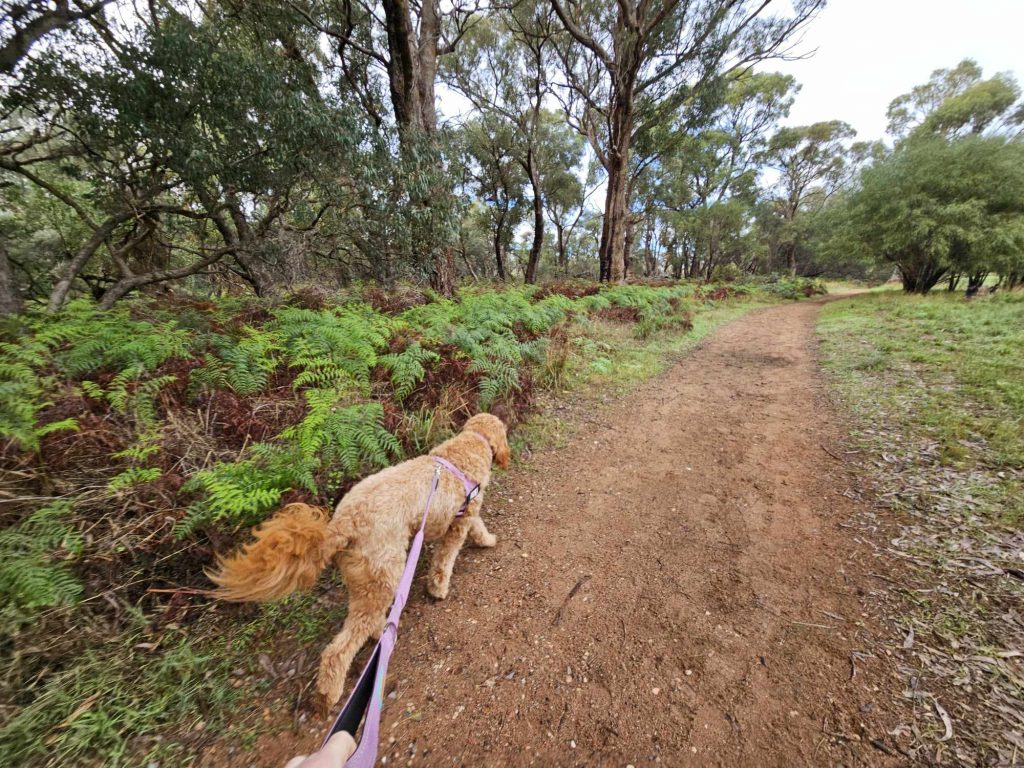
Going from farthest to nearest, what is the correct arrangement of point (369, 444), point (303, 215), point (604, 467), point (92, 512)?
point (303, 215), point (604, 467), point (369, 444), point (92, 512)

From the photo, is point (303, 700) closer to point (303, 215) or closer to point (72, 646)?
point (72, 646)

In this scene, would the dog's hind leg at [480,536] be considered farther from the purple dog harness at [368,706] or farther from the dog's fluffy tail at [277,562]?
the dog's fluffy tail at [277,562]

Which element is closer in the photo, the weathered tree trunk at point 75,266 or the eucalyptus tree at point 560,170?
the weathered tree trunk at point 75,266

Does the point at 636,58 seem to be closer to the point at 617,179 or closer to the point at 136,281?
the point at 617,179

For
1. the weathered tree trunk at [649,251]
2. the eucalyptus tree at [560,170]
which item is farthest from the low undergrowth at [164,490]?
the weathered tree trunk at [649,251]

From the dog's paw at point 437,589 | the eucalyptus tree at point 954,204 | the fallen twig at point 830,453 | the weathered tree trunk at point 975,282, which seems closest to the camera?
the dog's paw at point 437,589

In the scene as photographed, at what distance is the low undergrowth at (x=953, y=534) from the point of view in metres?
1.59

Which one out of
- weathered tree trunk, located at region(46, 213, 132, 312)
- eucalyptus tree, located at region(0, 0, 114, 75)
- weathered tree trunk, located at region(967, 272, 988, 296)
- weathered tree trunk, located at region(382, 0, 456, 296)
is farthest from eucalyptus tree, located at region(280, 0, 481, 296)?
weathered tree trunk, located at region(967, 272, 988, 296)

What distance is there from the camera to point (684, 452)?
402 cm

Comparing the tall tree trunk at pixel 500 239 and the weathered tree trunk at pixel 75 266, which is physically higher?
the tall tree trunk at pixel 500 239

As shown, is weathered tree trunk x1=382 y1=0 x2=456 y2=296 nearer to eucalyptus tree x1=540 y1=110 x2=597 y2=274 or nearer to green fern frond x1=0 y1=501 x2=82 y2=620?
green fern frond x1=0 y1=501 x2=82 y2=620

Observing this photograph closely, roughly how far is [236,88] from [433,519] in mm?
6931

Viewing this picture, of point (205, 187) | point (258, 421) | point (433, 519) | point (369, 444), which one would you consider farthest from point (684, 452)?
point (205, 187)

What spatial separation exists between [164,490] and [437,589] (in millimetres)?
1845
